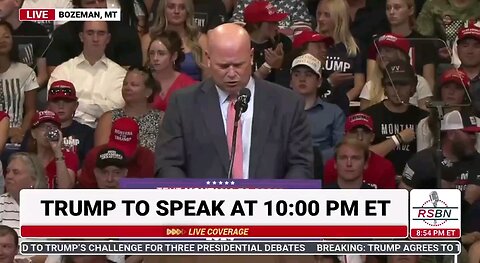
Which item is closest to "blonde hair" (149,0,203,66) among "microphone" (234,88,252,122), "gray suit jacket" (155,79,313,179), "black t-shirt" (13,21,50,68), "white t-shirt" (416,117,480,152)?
"black t-shirt" (13,21,50,68)

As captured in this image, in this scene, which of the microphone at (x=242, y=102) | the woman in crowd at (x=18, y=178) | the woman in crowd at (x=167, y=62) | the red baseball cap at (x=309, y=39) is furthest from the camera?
the red baseball cap at (x=309, y=39)

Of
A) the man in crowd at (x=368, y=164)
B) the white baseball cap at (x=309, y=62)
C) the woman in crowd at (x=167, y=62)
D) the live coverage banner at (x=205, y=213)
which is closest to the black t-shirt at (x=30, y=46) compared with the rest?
the woman in crowd at (x=167, y=62)

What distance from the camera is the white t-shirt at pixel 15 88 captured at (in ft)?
29.8

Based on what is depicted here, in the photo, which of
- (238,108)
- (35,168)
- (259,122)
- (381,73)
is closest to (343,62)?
(381,73)

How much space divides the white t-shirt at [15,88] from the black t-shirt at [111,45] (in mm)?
533

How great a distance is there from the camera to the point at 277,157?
20.0 feet

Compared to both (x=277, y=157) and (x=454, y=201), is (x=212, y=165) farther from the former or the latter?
(x=454, y=201)

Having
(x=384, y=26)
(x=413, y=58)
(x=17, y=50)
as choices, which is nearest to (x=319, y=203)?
(x=413, y=58)

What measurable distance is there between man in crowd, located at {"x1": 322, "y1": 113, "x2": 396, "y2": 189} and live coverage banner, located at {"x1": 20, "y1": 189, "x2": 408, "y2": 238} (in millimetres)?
2418

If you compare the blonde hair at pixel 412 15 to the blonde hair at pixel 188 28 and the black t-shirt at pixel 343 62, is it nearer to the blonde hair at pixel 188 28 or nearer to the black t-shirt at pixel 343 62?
the black t-shirt at pixel 343 62

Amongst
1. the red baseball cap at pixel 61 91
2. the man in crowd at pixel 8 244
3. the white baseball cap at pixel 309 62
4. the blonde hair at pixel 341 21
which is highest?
the blonde hair at pixel 341 21

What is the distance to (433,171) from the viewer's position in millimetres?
7125

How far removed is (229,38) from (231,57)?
83 mm

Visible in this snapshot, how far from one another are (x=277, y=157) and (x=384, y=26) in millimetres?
4466
